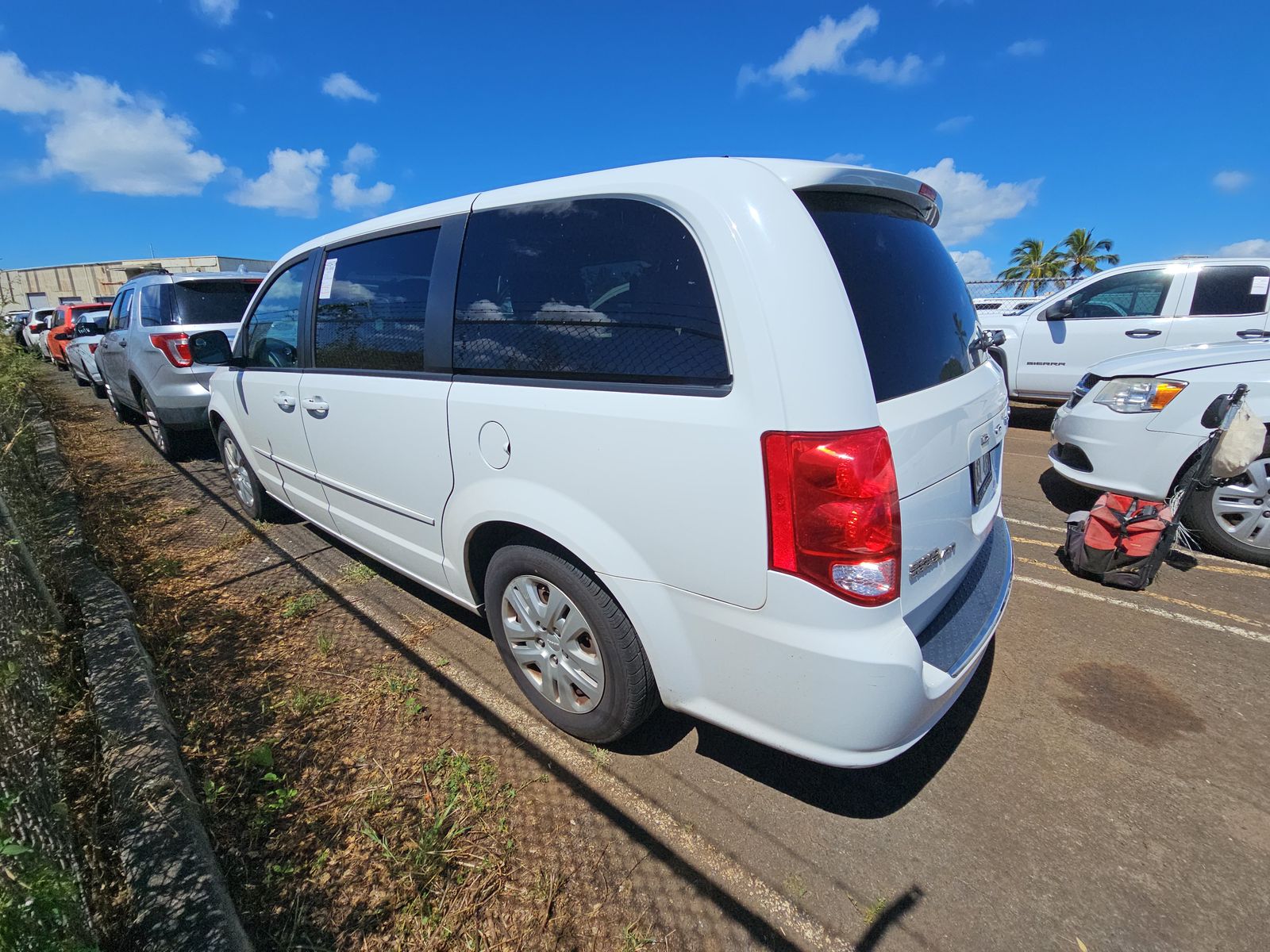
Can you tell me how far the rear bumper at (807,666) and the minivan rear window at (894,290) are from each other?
0.62m

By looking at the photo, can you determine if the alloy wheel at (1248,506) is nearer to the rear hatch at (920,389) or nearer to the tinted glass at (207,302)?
the rear hatch at (920,389)

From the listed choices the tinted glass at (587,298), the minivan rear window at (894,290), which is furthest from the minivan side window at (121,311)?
the minivan rear window at (894,290)

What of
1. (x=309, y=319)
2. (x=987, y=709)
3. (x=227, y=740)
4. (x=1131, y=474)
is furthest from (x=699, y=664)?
(x=1131, y=474)

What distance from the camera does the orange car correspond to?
46.5ft

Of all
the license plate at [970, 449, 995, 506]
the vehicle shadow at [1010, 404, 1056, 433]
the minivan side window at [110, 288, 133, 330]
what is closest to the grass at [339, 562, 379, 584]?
the license plate at [970, 449, 995, 506]

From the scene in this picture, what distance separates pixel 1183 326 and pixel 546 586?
730 cm

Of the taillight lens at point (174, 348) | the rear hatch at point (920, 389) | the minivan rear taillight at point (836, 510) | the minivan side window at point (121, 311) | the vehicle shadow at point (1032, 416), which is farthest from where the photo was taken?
the vehicle shadow at point (1032, 416)

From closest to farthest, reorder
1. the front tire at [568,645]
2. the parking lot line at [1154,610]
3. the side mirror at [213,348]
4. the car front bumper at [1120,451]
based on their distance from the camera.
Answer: the front tire at [568,645] → the parking lot line at [1154,610] → the car front bumper at [1120,451] → the side mirror at [213,348]

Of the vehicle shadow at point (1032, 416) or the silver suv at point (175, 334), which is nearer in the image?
the silver suv at point (175, 334)

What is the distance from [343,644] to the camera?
292 cm

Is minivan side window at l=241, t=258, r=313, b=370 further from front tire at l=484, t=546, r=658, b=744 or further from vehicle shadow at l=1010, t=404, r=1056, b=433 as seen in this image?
vehicle shadow at l=1010, t=404, r=1056, b=433

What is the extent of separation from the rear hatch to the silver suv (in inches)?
244

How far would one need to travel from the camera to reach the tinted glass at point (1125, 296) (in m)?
6.22

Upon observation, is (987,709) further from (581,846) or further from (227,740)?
(227,740)
